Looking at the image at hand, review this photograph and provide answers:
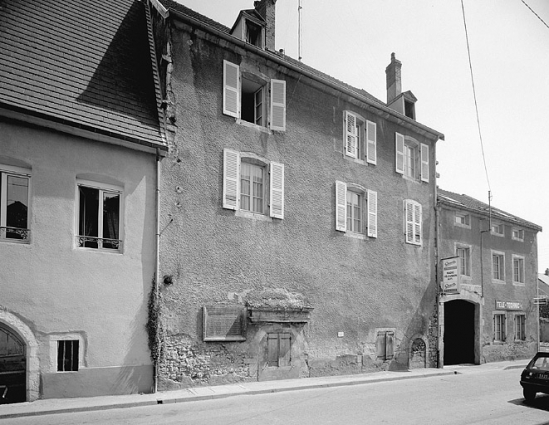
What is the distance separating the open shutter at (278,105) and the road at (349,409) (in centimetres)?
851

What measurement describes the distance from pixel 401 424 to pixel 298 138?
384 inches

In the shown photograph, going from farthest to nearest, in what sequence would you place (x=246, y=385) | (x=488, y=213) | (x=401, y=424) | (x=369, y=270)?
1. (x=488, y=213)
2. (x=369, y=270)
3. (x=246, y=385)
4. (x=401, y=424)

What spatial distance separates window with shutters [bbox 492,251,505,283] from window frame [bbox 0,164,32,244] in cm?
2198

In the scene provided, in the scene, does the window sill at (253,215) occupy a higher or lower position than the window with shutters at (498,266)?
higher

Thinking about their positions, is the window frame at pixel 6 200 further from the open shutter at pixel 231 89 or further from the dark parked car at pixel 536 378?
the dark parked car at pixel 536 378

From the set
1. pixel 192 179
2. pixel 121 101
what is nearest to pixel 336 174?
pixel 192 179

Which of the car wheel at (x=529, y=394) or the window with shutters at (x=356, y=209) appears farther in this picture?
the window with shutters at (x=356, y=209)

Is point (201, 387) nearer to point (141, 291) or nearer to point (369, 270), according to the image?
point (141, 291)

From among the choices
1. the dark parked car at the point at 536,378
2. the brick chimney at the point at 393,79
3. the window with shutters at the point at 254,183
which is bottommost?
the dark parked car at the point at 536,378

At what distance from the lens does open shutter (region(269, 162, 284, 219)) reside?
1473 centimetres

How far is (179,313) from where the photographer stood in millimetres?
12367

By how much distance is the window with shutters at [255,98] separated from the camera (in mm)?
14227

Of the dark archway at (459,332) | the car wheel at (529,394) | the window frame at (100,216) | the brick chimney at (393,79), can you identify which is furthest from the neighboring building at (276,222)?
the car wheel at (529,394)

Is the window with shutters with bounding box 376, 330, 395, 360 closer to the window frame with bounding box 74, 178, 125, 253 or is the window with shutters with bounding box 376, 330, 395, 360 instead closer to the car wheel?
the car wheel
